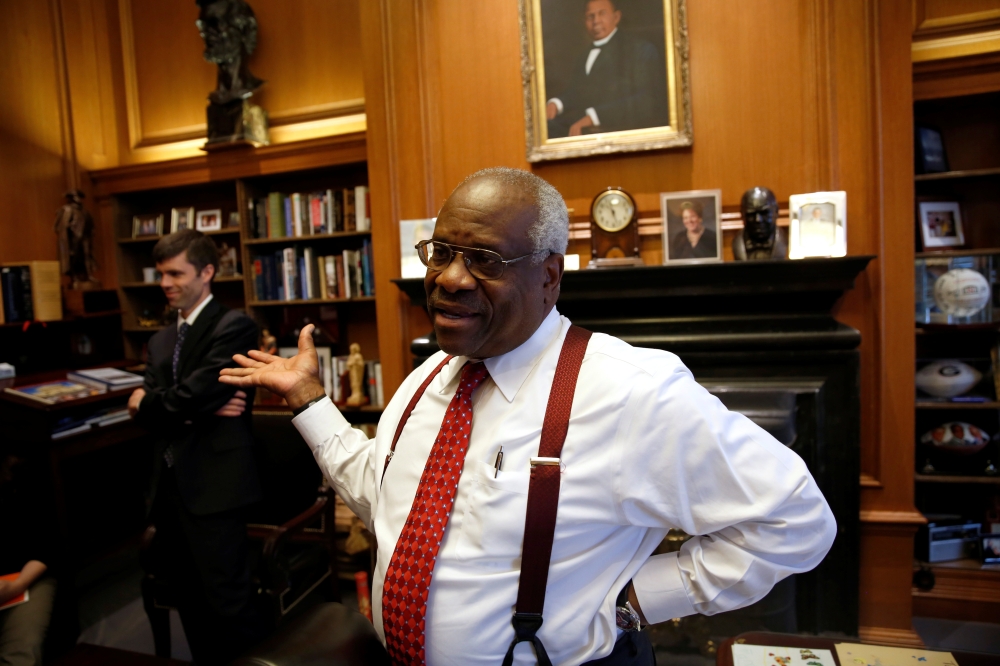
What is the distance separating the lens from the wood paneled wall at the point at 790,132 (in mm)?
2428

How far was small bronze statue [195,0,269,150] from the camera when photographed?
373 centimetres

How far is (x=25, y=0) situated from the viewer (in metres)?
4.03

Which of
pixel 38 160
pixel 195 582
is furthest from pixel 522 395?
pixel 38 160

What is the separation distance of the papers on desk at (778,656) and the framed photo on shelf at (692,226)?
1458 mm

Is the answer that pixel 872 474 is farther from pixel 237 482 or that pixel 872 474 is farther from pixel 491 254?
pixel 237 482

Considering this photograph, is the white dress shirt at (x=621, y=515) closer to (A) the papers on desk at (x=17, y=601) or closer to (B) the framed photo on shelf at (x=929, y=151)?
(A) the papers on desk at (x=17, y=601)

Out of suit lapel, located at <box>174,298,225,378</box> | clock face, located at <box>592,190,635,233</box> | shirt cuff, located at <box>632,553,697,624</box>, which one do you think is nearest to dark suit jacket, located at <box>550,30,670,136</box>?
clock face, located at <box>592,190,635,233</box>

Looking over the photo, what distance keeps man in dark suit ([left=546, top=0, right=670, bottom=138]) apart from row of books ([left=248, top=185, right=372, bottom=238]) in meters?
1.46

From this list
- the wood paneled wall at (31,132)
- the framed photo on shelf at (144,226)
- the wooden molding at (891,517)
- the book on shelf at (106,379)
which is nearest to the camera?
the wooden molding at (891,517)

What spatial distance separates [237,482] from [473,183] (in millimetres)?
1749

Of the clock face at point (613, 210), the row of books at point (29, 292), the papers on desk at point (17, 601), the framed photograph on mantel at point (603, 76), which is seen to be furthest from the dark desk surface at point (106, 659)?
the row of books at point (29, 292)

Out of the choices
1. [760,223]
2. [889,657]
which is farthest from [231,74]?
[889,657]

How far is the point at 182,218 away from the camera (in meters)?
4.20

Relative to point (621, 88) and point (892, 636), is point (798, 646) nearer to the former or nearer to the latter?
point (892, 636)
